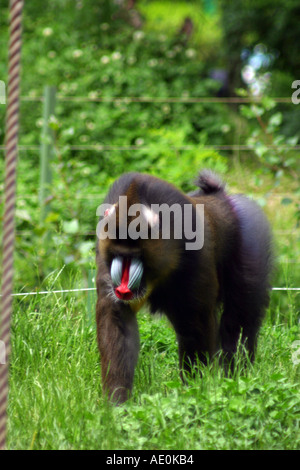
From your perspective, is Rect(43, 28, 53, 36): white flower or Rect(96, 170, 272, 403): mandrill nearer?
Rect(96, 170, 272, 403): mandrill

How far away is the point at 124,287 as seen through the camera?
2.85 metres

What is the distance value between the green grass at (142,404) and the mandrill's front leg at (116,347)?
3.4 inches

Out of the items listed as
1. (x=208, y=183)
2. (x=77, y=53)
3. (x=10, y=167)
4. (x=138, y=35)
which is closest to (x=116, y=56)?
(x=77, y=53)

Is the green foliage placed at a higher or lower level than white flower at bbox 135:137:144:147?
lower

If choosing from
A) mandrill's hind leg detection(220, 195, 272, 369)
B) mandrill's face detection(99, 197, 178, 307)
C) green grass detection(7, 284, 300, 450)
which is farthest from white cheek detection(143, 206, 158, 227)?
mandrill's hind leg detection(220, 195, 272, 369)

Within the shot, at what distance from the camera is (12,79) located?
201cm

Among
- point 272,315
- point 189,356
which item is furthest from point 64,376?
point 272,315

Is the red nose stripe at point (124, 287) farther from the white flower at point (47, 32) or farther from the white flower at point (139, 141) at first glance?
the white flower at point (47, 32)

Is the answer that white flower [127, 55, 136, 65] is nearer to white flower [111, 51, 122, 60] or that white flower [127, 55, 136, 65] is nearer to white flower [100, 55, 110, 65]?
white flower [111, 51, 122, 60]

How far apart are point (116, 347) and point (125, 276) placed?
33 cm

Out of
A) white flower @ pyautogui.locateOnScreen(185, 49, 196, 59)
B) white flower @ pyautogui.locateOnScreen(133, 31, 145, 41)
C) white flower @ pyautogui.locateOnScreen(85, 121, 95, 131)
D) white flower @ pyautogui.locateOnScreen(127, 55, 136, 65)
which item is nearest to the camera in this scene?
white flower @ pyautogui.locateOnScreen(85, 121, 95, 131)

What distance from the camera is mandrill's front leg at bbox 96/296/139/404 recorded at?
A: 2.98 metres

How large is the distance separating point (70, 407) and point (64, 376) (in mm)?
390

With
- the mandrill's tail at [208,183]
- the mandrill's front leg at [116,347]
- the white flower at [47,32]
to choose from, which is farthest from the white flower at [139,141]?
the mandrill's front leg at [116,347]
